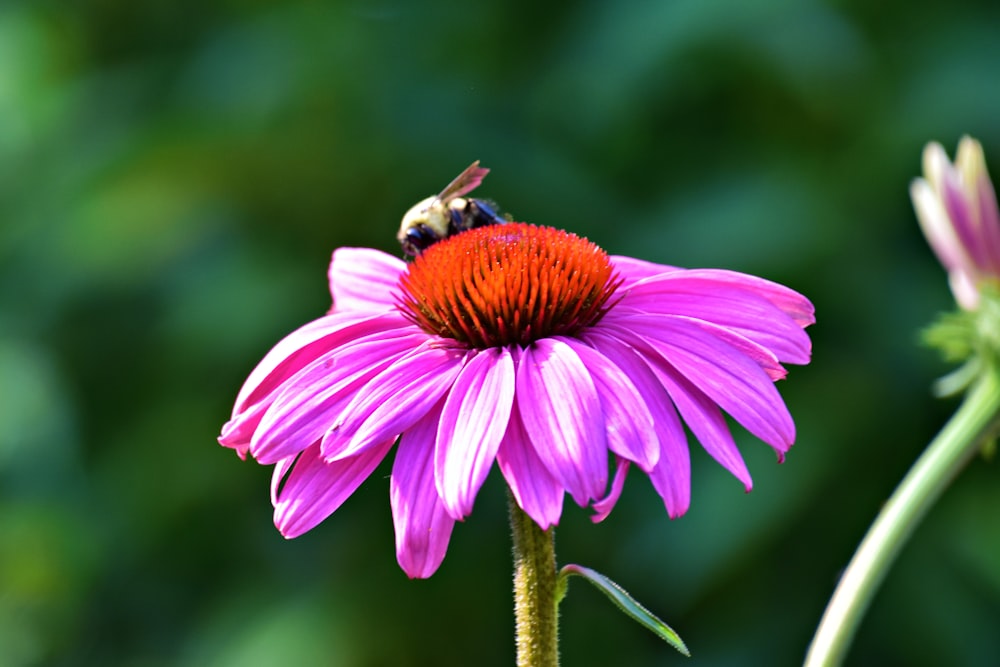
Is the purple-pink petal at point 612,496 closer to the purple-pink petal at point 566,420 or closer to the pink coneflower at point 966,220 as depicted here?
the purple-pink petal at point 566,420

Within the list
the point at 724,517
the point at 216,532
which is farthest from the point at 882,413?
the point at 216,532

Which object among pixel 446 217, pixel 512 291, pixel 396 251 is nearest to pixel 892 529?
pixel 512 291

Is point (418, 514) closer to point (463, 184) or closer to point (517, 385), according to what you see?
point (517, 385)

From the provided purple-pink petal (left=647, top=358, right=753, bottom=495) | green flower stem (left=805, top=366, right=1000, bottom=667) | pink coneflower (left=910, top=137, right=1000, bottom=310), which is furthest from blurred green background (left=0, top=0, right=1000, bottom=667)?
purple-pink petal (left=647, top=358, right=753, bottom=495)

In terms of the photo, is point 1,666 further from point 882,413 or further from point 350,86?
point 882,413

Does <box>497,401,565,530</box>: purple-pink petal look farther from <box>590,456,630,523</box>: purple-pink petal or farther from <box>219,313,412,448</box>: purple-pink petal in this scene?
<box>219,313,412,448</box>: purple-pink petal

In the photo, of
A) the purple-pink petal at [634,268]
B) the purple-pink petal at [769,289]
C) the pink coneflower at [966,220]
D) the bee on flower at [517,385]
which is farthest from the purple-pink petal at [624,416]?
the pink coneflower at [966,220]

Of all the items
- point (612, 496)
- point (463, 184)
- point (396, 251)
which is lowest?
point (396, 251)
